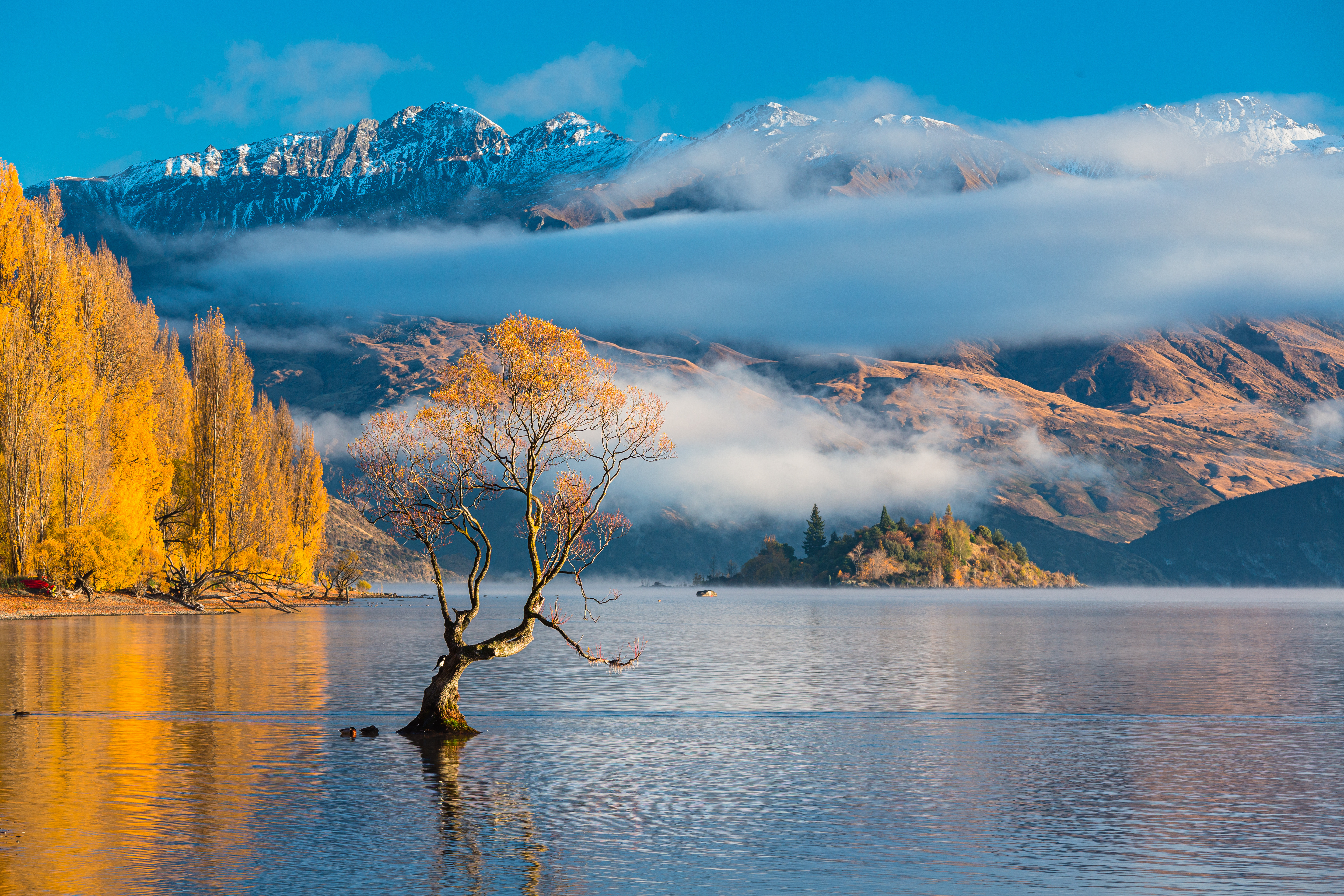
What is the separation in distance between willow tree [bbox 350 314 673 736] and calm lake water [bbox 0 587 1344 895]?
19.2 feet

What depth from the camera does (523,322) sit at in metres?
46.0

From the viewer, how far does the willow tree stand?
143ft

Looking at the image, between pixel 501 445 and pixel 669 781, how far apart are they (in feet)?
52.4

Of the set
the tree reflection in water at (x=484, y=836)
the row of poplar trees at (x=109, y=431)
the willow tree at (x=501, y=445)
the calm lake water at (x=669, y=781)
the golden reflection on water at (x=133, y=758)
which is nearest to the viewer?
the tree reflection in water at (x=484, y=836)

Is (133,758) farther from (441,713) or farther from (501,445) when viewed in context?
(501,445)

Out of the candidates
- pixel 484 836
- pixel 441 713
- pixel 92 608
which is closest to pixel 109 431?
pixel 92 608

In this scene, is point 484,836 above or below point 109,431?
below

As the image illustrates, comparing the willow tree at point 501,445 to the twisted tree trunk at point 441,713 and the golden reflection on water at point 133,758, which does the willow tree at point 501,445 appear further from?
the golden reflection on water at point 133,758

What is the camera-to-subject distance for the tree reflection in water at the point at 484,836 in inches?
907

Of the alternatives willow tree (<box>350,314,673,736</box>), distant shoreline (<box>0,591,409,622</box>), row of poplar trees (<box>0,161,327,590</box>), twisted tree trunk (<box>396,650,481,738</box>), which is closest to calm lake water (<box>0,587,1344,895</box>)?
twisted tree trunk (<box>396,650,481,738</box>)

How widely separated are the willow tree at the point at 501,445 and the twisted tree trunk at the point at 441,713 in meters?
0.05

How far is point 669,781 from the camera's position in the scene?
116ft

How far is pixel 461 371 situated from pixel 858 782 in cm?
2144

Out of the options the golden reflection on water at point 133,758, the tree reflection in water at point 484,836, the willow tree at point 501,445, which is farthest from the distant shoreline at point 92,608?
the tree reflection in water at point 484,836
